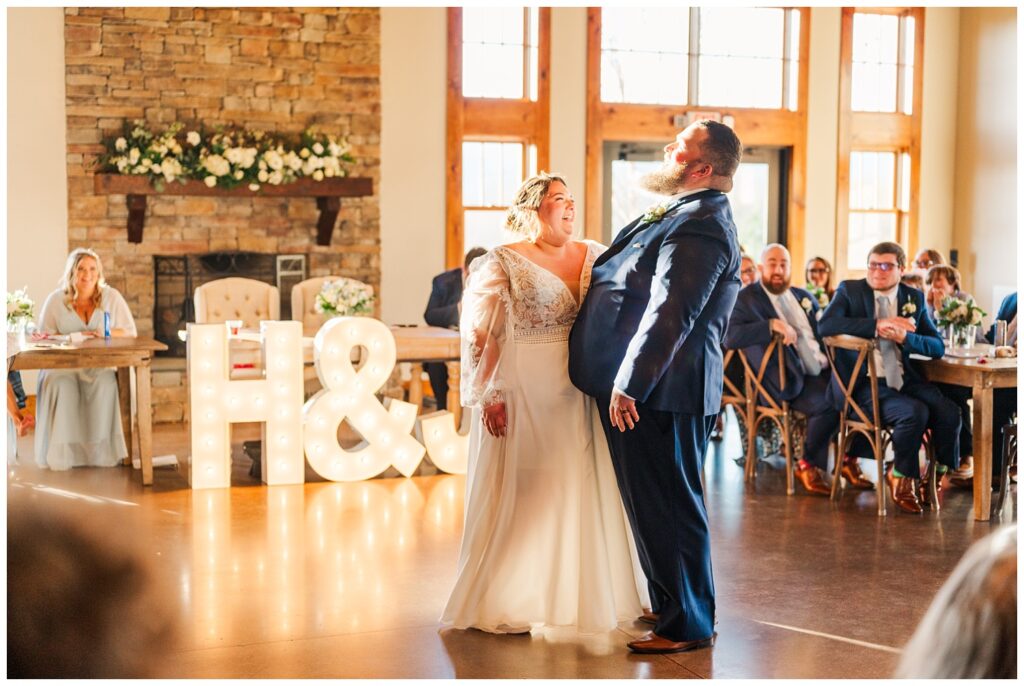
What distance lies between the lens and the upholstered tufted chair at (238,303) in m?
8.84

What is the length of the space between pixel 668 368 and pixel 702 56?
→ 8.02 meters

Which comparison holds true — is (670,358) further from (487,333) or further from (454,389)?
(454,389)

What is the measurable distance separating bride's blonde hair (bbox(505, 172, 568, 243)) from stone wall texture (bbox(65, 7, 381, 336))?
5.95m

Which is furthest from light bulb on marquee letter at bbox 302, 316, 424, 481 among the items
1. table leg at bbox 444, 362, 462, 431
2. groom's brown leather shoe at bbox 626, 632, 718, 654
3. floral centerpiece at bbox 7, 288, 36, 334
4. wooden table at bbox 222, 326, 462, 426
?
groom's brown leather shoe at bbox 626, 632, 718, 654

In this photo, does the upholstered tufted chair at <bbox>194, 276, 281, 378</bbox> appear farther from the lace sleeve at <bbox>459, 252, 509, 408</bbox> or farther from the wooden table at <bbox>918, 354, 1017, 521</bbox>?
the wooden table at <bbox>918, 354, 1017, 521</bbox>

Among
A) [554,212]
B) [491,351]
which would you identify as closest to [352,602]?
[491,351]

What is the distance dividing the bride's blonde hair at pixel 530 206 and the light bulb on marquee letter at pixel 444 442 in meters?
2.91

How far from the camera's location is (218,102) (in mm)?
9508

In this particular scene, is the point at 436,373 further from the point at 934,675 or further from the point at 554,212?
the point at 934,675

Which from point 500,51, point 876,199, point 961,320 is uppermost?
point 500,51

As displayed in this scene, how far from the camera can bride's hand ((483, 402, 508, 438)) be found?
159 inches

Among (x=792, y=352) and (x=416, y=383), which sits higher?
(x=792, y=352)

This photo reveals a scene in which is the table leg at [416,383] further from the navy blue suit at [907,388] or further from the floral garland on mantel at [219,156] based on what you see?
the floral garland on mantel at [219,156]

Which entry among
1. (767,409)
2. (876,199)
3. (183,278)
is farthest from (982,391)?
(876,199)
